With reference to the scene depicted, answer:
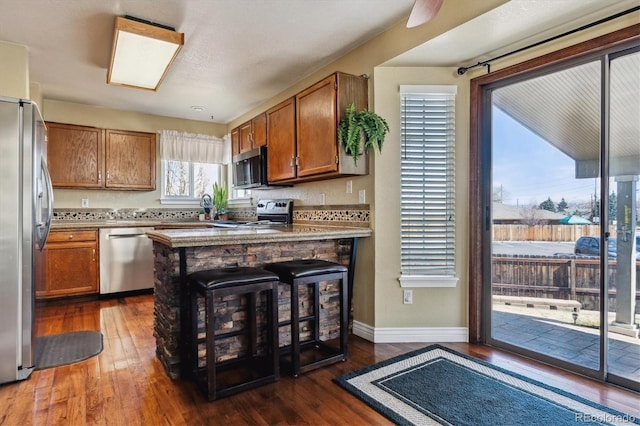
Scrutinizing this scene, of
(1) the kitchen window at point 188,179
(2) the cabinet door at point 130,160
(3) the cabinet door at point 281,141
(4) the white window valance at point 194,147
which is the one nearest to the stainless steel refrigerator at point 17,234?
(3) the cabinet door at point 281,141

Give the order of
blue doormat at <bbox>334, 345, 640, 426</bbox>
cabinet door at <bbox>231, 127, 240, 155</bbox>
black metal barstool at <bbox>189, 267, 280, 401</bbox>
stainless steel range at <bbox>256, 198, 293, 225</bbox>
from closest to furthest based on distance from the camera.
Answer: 1. blue doormat at <bbox>334, 345, 640, 426</bbox>
2. black metal barstool at <bbox>189, 267, 280, 401</bbox>
3. stainless steel range at <bbox>256, 198, 293, 225</bbox>
4. cabinet door at <bbox>231, 127, 240, 155</bbox>

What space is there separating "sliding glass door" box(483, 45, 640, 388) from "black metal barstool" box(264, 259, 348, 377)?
1200 mm

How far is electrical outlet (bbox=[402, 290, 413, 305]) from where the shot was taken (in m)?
2.93

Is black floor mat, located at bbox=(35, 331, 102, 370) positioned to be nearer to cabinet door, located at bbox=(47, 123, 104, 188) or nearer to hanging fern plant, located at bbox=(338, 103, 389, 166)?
cabinet door, located at bbox=(47, 123, 104, 188)

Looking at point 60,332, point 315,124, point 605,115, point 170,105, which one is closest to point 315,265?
point 315,124

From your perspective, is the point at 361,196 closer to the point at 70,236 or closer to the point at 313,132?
the point at 313,132

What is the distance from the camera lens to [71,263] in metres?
4.25

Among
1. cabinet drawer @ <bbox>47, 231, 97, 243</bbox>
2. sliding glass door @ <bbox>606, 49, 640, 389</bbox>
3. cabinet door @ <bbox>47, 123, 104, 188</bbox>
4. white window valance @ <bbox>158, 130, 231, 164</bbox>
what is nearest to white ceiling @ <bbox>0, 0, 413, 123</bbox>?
cabinet door @ <bbox>47, 123, 104, 188</bbox>

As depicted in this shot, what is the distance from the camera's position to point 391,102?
9.64 ft

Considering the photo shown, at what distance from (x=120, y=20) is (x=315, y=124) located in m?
1.59

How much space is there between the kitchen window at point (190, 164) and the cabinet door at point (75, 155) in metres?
0.84

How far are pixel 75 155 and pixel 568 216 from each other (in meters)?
5.39

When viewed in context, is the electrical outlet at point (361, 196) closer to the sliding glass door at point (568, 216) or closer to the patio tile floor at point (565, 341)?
the sliding glass door at point (568, 216)

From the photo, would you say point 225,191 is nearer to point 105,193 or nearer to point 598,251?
point 105,193
